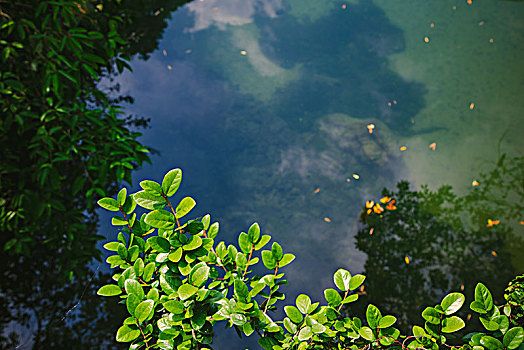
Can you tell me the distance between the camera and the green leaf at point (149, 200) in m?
0.64

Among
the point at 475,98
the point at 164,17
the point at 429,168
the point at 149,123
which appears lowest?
the point at 429,168

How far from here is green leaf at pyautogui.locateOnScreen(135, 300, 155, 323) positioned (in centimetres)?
62

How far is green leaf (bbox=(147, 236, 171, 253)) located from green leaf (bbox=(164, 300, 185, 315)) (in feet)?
0.29

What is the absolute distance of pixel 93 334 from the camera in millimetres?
2113

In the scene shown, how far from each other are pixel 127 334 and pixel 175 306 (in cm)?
9

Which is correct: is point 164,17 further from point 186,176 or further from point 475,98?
point 475,98

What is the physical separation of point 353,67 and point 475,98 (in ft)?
3.50


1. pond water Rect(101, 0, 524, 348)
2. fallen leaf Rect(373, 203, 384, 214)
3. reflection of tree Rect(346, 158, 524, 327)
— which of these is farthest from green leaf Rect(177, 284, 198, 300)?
fallen leaf Rect(373, 203, 384, 214)

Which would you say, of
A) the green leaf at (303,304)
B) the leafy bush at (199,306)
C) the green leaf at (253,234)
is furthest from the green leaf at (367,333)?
the green leaf at (253,234)

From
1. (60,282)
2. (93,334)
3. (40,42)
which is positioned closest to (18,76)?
(40,42)

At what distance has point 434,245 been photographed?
248 cm

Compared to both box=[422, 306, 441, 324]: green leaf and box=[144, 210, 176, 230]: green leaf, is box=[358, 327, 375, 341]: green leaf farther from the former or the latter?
box=[144, 210, 176, 230]: green leaf

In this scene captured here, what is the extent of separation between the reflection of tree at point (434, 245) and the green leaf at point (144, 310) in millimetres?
1931

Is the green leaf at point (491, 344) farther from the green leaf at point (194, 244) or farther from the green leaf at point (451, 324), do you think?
the green leaf at point (194, 244)
